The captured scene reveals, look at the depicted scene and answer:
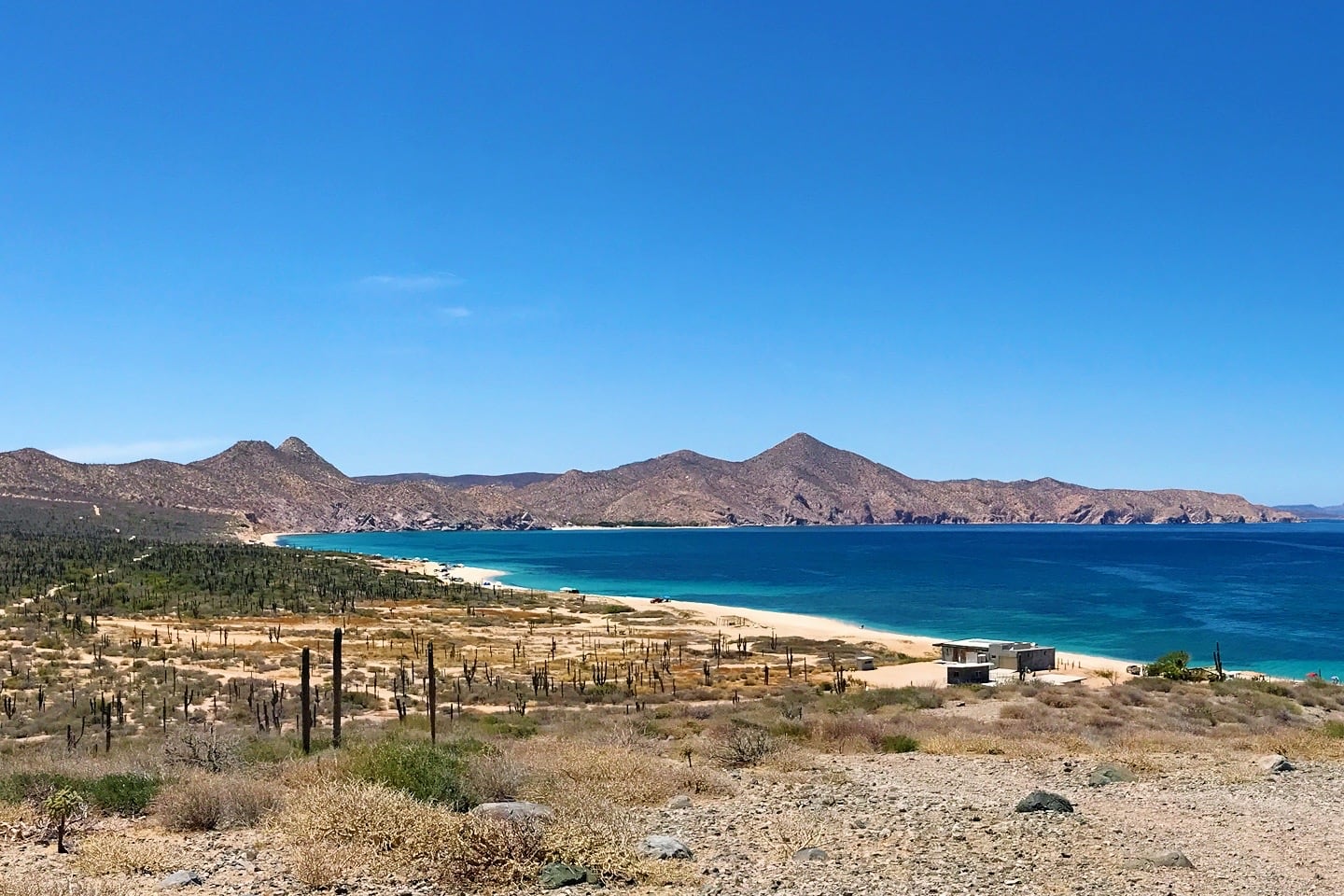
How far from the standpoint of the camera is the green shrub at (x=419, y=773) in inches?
452

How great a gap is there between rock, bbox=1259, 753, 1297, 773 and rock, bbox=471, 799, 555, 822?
1112 cm

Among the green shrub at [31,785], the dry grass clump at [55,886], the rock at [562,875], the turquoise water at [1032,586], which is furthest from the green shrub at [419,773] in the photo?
the turquoise water at [1032,586]

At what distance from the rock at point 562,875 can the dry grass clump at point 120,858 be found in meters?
3.86

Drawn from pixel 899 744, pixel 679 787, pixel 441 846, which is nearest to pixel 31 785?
pixel 441 846

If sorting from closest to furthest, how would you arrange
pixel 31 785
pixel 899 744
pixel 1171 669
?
1. pixel 31 785
2. pixel 899 744
3. pixel 1171 669

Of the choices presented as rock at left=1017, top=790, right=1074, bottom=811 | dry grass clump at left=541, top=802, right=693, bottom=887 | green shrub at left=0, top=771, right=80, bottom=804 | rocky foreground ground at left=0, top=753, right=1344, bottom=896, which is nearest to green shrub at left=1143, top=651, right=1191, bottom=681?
rocky foreground ground at left=0, top=753, right=1344, bottom=896

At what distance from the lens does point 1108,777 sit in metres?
14.2

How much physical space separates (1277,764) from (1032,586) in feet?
273

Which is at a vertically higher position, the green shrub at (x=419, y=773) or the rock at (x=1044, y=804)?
the green shrub at (x=419, y=773)

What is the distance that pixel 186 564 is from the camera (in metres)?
75.4

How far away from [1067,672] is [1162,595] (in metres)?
53.1

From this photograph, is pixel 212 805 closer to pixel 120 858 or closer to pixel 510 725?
pixel 120 858

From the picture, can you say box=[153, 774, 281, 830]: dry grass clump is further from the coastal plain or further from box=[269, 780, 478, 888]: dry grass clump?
box=[269, 780, 478, 888]: dry grass clump

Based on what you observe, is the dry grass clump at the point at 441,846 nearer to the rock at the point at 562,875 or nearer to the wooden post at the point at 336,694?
the rock at the point at 562,875
